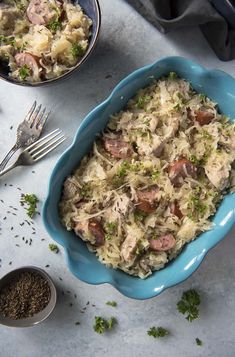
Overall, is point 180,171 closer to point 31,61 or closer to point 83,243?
point 83,243

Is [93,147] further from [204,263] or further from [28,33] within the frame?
[204,263]

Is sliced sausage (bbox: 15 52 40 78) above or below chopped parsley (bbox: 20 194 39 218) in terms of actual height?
above

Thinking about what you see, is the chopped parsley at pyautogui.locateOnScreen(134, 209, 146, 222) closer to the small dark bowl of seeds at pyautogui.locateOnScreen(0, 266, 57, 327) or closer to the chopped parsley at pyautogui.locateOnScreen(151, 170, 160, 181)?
the chopped parsley at pyautogui.locateOnScreen(151, 170, 160, 181)

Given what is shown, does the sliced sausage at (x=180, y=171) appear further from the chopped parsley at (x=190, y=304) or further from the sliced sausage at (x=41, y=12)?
the sliced sausage at (x=41, y=12)

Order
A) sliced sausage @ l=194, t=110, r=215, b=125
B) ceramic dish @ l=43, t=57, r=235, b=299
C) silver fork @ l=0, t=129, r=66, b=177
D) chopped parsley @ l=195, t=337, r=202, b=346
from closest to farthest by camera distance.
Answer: ceramic dish @ l=43, t=57, r=235, b=299 → sliced sausage @ l=194, t=110, r=215, b=125 → silver fork @ l=0, t=129, r=66, b=177 → chopped parsley @ l=195, t=337, r=202, b=346

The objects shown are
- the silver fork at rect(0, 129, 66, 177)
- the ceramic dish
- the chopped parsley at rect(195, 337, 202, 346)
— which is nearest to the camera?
the ceramic dish

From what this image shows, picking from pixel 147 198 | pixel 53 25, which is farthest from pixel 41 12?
pixel 147 198

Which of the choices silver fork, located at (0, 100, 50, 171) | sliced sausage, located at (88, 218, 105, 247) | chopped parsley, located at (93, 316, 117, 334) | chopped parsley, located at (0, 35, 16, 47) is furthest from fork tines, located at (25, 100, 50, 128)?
chopped parsley, located at (93, 316, 117, 334)

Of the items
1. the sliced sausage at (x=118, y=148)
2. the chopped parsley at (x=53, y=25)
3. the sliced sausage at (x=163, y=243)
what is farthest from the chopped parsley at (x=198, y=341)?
the chopped parsley at (x=53, y=25)
